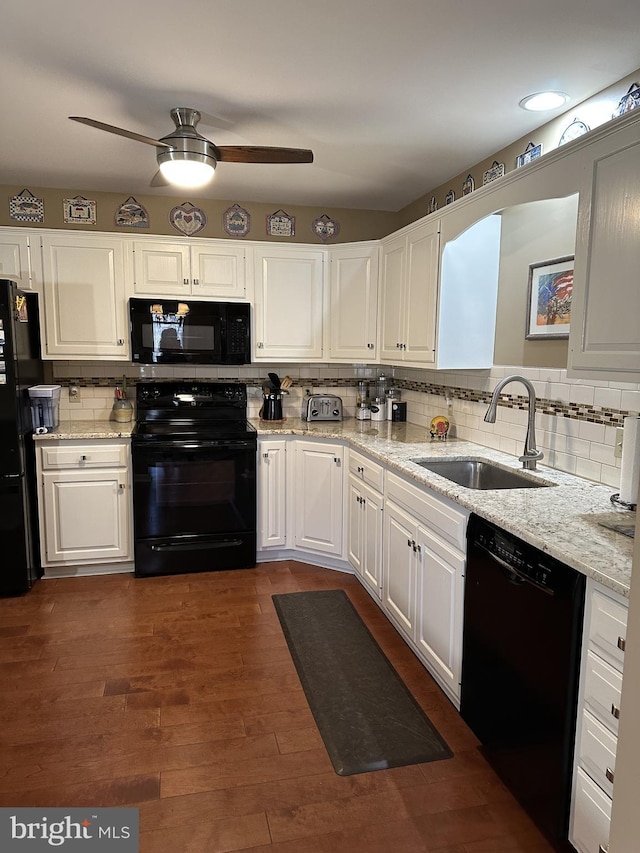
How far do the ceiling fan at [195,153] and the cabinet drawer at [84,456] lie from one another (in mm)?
1691

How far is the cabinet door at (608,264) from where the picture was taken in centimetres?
171

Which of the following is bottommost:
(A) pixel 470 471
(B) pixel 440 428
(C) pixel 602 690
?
(C) pixel 602 690

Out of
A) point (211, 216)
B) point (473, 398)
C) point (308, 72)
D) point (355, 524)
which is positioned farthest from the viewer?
point (211, 216)

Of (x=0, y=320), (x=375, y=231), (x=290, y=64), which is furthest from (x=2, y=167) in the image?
(x=375, y=231)

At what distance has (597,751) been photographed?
1.45 metres

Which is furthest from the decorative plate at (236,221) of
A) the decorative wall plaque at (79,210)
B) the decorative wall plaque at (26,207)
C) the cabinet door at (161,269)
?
the decorative wall plaque at (26,207)

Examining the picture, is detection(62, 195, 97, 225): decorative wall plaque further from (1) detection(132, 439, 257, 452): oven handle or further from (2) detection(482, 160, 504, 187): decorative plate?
(2) detection(482, 160, 504, 187): decorative plate

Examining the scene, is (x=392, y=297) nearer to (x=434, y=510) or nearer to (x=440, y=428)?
(x=440, y=428)

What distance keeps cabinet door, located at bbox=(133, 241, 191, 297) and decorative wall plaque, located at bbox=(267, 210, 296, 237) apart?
2.37ft

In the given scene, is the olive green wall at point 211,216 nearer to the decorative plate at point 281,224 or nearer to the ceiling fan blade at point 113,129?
the decorative plate at point 281,224

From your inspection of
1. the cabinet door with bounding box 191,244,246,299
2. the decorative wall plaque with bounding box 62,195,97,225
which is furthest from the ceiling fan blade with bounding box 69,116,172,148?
the decorative wall plaque with bounding box 62,195,97,225

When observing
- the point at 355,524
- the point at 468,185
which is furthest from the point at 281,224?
the point at 355,524

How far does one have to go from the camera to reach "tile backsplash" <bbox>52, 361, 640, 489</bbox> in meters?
2.33

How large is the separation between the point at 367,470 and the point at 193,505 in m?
1.19
